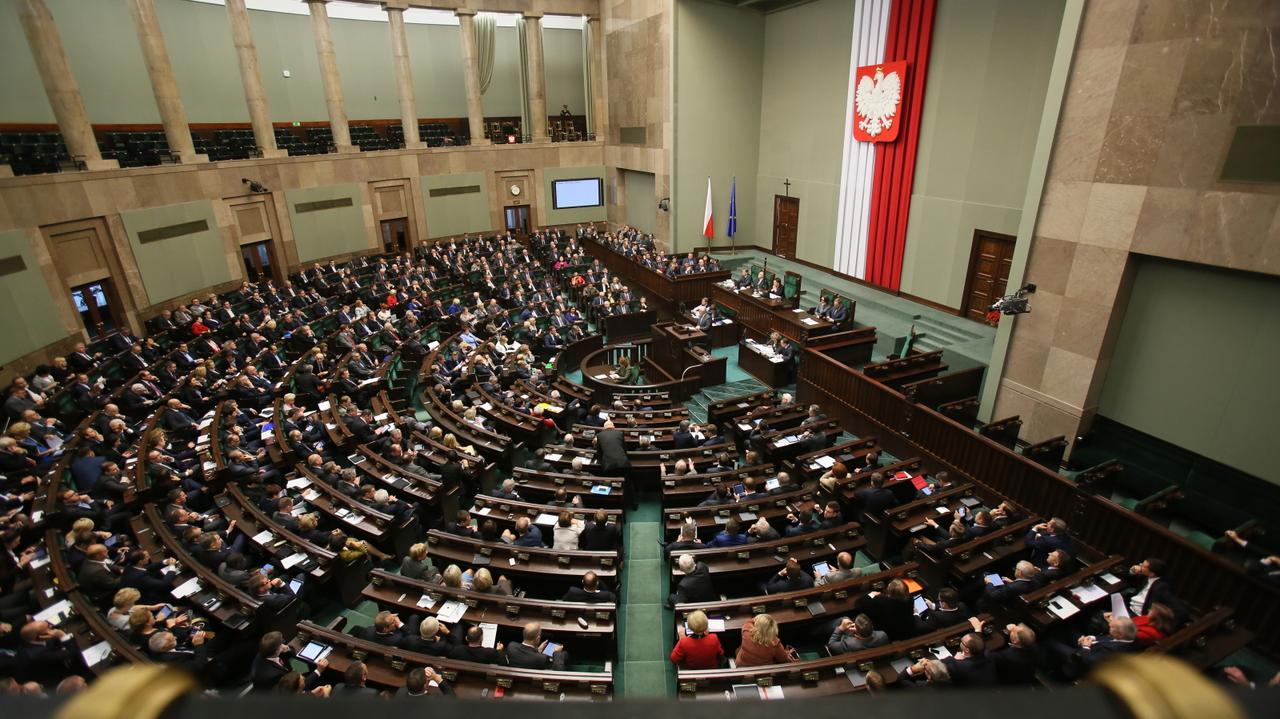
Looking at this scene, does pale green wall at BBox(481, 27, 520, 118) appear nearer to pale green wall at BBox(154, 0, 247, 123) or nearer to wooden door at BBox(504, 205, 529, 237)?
wooden door at BBox(504, 205, 529, 237)

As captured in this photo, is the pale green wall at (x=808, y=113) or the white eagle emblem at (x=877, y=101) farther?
the pale green wall at (x=808, y=113)

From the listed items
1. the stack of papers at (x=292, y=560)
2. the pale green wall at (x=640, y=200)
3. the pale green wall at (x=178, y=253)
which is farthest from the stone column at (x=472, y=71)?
the stack of papers at (x=292, y=560)

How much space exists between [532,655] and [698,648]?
1.41 meters

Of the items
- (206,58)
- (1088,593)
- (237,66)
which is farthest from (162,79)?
(1088,593)

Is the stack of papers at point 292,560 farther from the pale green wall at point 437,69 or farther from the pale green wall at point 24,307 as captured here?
the pale green wall at point 437,69

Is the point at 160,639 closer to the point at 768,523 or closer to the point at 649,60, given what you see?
the point at 768,523

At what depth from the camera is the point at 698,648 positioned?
512 centimetres

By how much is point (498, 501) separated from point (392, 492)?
65.1 inches

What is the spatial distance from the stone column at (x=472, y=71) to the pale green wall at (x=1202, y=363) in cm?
2167

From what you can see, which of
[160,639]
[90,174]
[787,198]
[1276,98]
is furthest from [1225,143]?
[90,174]

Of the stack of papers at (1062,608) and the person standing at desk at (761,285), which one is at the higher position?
the person standing at desk at (761,285)

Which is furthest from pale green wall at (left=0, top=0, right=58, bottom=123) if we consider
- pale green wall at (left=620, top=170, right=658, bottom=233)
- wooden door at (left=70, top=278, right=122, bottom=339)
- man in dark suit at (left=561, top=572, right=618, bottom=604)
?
man in dark suit at (left=561, top=572, right=618, bottom=604)

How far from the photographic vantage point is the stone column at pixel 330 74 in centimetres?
1939

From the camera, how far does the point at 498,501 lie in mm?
7441
